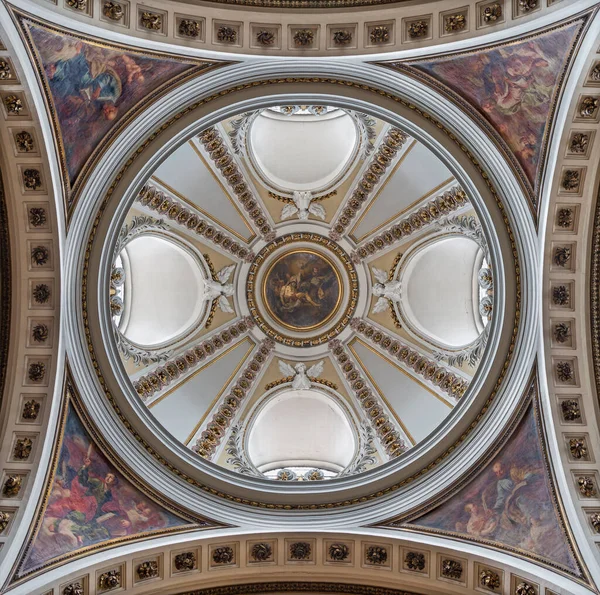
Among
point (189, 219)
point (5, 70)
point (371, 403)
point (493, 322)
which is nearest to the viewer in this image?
point (5, 70)

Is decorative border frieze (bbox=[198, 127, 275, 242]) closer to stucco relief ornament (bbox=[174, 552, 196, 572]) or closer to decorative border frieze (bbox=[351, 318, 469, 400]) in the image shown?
decorative border frieze (bbox=[351, 318, 469, 400])

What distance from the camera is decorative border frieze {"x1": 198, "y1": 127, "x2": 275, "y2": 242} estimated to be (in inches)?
574

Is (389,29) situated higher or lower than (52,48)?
higher

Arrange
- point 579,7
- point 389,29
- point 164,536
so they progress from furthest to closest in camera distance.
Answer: point 164,536 < point 389,29 < point 579,7

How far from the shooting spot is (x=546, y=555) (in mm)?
10906

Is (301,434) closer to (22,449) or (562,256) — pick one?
(22,449)

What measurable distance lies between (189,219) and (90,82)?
515 cm

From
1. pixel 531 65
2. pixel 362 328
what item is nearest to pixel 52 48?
pixel 531 65

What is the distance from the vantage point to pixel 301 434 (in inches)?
626

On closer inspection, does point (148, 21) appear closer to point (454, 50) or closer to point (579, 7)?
point (454, 50)

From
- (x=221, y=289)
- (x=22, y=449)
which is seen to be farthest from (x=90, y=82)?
(x=221, y=289)

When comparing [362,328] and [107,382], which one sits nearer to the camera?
[107,382]

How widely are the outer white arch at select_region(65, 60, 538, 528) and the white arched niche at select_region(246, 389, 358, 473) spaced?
2975mm

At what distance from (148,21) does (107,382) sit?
580cm
